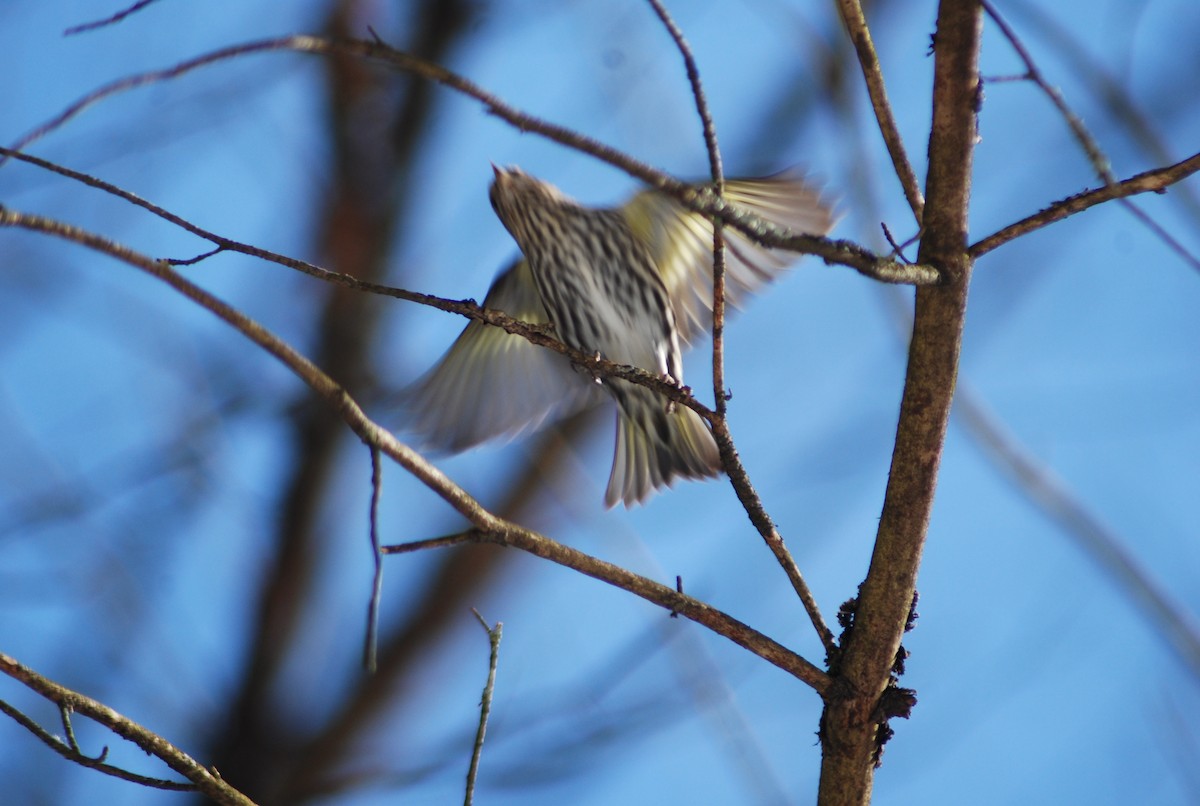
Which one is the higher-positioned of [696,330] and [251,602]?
[251,602]

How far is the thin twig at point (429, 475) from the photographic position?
4.26 feet

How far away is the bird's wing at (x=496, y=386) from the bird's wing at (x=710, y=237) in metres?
0.39

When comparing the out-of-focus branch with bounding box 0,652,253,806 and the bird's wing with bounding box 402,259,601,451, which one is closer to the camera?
the out-of-focus branch with bounding box 0,652,253,806

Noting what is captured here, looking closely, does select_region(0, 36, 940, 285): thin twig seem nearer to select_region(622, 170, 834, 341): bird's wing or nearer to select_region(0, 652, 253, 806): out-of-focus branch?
select_region(0, 652, 253, 806): out-of-focus branch

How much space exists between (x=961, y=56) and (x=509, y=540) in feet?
2.61

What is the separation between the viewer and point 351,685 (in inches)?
228

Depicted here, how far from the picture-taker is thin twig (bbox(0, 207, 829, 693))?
1300 mm

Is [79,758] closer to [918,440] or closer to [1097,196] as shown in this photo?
[918,440]

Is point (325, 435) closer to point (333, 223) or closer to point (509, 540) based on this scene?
point (333, 223)

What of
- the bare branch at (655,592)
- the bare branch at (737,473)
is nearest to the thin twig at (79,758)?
the bare branch at (655,592)

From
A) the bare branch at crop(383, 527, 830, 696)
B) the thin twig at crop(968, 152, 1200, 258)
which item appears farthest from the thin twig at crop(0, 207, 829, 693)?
the thin twig at crop(968, 152, 1200, 258)

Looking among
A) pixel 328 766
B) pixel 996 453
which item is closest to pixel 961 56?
pixel 996 453

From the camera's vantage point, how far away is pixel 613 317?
11.4ft

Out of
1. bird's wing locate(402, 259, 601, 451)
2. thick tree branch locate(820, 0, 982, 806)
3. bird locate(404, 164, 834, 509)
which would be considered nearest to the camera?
thick tree branch locate(820, 0, 982, 806)
